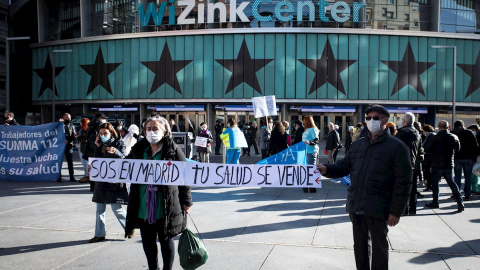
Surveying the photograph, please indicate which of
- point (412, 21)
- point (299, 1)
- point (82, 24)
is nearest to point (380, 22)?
point (412, 21)

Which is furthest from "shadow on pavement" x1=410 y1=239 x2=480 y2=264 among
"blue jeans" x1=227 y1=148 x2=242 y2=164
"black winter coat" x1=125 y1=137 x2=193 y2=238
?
"blue jeans" x1=227 y1=148 x2=242 y2=164

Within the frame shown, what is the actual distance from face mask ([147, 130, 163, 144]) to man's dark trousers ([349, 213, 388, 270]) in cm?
210

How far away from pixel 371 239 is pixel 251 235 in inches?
103

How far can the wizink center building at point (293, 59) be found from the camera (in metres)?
35.2

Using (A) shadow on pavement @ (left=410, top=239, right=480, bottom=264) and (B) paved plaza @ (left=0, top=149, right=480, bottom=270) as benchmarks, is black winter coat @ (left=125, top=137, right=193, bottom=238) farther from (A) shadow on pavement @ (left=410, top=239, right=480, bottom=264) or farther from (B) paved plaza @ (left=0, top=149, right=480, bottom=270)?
(A) shadow on pavement @ (left=410, top=239, right=480, bottom=264)

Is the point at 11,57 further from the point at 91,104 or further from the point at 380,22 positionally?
the point at 380,22

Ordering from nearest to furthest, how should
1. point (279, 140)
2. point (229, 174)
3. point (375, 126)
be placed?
point (375, 126)
point (229, 174)
point (279, 140)

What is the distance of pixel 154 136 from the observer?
4.20 metres

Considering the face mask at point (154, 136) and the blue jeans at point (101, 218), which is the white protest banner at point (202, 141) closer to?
the blue jeans at point (101, 218)

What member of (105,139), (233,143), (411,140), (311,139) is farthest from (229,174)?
(233,143)

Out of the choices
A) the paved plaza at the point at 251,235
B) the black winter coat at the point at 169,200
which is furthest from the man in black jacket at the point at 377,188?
the black winter coat at the point at 169,200

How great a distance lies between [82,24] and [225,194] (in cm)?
3557

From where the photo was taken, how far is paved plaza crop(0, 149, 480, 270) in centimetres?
506

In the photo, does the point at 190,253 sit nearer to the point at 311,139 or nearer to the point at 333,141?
the point at 311,139
